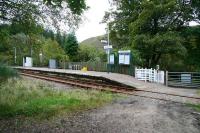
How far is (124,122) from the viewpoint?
32.1 feet

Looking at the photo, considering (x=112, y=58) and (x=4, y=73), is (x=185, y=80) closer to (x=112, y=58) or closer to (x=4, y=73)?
(x=112, y=58)

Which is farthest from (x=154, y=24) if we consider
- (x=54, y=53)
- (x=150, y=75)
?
(x=54, y=53)

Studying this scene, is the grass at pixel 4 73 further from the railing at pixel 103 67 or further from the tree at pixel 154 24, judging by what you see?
the tree at pixel 154 24

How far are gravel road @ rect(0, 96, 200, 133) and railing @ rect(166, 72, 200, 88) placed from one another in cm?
924

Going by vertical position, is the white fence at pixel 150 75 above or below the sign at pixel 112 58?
below

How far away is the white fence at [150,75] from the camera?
23797 mm

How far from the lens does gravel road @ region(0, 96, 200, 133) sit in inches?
350

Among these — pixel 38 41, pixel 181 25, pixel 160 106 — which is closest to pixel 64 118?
pixel 38 41

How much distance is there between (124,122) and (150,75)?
1533 cm

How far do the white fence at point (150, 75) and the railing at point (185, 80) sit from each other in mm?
627

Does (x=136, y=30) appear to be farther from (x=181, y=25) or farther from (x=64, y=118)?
(x=64, y=118)

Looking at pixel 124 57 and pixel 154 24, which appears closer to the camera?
pixel 124 57

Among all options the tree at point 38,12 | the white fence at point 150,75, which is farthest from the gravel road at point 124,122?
the white fence at point 150,75

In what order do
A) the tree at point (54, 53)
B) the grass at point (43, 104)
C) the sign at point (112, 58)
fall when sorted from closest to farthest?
1. the grass at point (43, 104)
2. the sign at point (112, 58)
3. the tree at point (54, 53)
